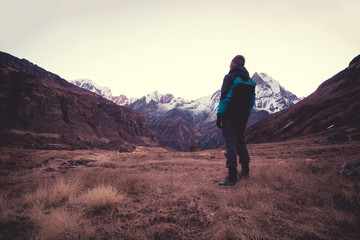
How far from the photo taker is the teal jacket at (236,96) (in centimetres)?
372

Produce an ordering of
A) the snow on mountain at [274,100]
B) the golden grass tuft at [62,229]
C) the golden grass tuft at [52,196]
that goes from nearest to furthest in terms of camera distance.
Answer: the golden grass tuft at [62,229]
the golden grass tuft at [52,196]
the snow on mountain at [274,100]

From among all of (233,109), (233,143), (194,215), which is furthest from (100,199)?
(233,109)

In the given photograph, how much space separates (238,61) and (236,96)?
1.01 metres

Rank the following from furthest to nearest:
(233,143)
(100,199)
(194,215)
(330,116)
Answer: (330,116) < (233,143) < (100,199) < (194,215)

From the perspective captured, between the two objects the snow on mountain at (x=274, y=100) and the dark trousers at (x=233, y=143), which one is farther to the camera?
the snow on mountain at (x=274, y=100)

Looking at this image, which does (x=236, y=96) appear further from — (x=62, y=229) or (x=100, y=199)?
(x=62, y=229)

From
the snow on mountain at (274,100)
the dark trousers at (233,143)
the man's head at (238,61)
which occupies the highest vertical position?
the snow on mountain at (274,100)

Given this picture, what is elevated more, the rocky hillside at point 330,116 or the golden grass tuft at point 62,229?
the rocky hillside at point 330,116

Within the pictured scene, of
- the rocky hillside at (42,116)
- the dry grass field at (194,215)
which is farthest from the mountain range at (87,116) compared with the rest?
the dry grass field at (194,215)

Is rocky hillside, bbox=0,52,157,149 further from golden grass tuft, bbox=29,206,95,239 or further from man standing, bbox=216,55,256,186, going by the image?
man standing, bbox=216,55,256,186

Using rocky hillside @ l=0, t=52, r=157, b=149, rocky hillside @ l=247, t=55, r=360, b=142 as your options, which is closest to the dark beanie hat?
rocky hillside @ l=247, t=55, r=360, b=142

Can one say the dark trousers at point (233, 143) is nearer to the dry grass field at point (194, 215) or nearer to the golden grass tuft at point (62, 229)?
the dry grass field at point (194, 215)

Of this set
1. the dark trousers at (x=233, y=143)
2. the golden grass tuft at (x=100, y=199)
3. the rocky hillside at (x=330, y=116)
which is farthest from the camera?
the rocky hillside at (x=330, y=116)

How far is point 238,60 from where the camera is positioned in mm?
4109
